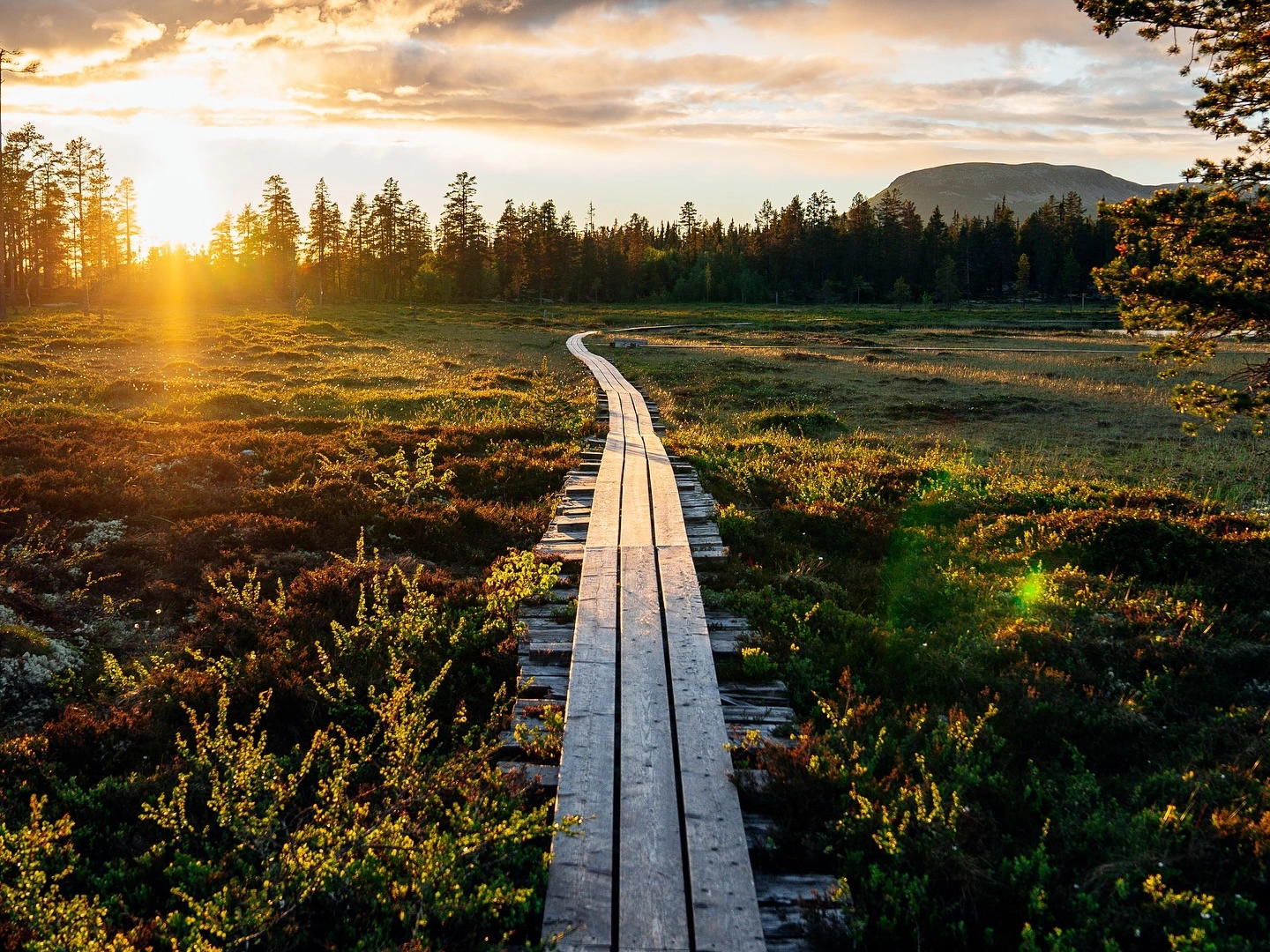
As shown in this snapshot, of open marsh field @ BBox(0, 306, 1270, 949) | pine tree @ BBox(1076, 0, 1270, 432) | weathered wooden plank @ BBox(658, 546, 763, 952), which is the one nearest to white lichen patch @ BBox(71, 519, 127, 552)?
open marsh field @ BBox(0, 306, 1270, 949)

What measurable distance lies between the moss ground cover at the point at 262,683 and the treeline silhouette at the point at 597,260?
83602mm

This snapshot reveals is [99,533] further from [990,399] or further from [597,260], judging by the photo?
[597,260]

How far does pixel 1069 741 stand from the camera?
5.19 meters

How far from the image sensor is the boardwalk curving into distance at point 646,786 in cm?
350

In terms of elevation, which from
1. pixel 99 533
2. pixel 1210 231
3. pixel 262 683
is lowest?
pixel 262 683

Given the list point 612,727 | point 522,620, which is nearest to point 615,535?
point 522,620

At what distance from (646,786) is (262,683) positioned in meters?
3.20

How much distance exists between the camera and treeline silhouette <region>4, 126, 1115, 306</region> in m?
98.2

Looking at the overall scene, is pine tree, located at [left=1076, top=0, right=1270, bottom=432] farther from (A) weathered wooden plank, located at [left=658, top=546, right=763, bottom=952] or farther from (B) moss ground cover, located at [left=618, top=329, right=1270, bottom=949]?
(A) weathered wooden plank, located at [left=658, top=546, right=763, bottom=952]

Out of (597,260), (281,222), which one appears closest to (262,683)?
(281,222)

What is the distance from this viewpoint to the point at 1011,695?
5703 millimetres

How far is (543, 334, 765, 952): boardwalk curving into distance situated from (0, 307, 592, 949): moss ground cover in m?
0.29

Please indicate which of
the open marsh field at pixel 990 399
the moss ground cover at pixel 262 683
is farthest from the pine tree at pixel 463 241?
the moss ground cover at pixel 262 683

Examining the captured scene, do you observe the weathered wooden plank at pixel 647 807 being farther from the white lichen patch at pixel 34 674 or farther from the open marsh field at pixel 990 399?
the open marsh field at pixel 990 399
